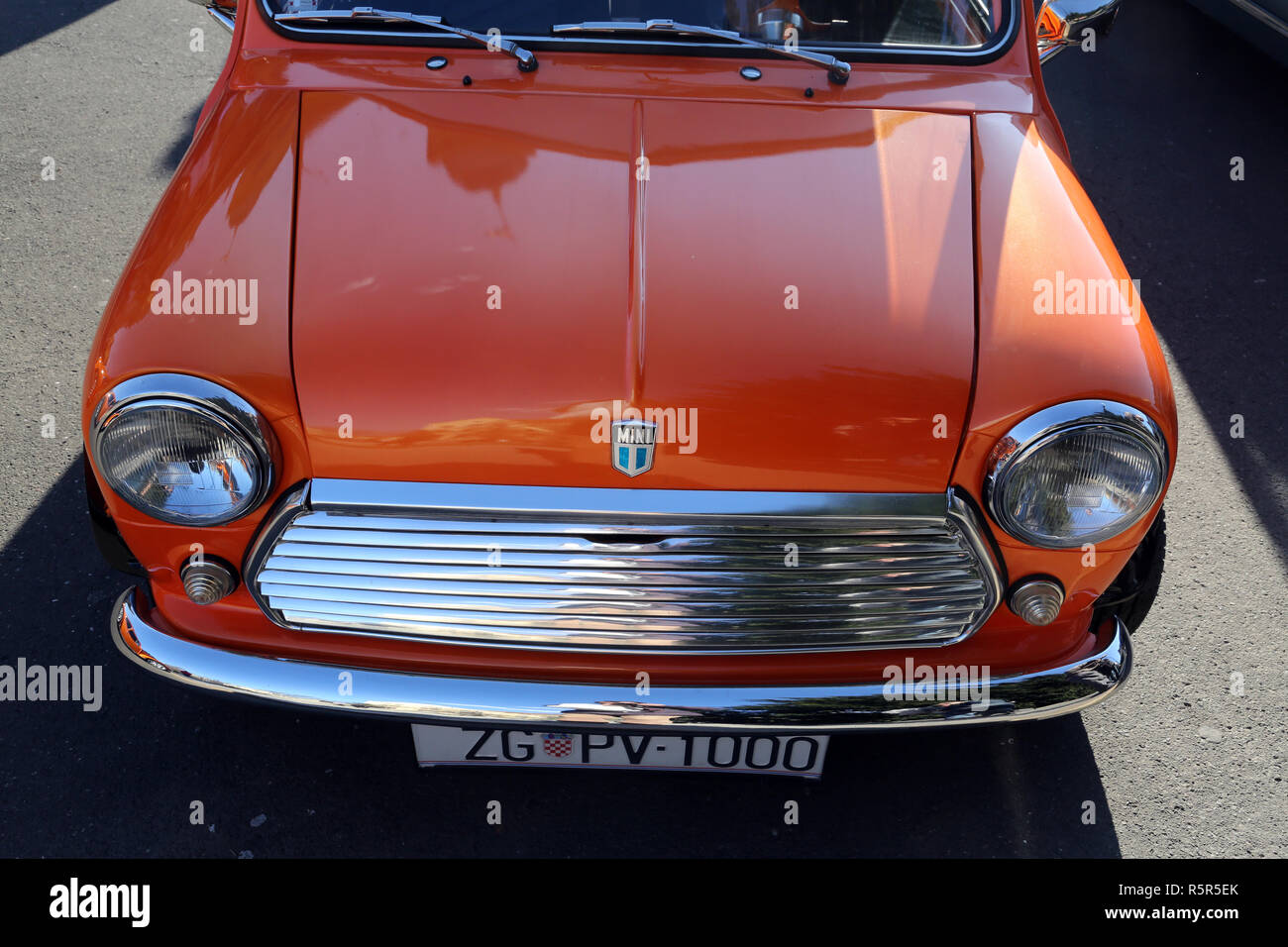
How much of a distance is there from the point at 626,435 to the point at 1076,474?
2.53 feet

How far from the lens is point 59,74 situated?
16.9 feet

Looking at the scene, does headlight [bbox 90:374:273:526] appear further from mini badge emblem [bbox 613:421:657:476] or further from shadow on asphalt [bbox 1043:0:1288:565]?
shadow on asphalt [bbox 1043:0:1288:565]

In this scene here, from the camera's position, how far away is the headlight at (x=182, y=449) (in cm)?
179

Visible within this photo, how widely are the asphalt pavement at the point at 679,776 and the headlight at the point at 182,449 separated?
0.39 m

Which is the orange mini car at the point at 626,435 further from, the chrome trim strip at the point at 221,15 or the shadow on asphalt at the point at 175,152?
the shadow on asphalt at the point at 175,152

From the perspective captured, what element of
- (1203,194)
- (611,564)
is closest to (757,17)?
(611,564)

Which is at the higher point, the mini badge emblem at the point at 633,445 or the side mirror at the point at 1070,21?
the side mirror at the point at 1070,21

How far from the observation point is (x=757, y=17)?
2.37 meters

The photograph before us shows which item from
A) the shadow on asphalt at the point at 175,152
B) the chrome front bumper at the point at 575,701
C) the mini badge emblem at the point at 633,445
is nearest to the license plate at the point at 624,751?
the chrome front bumper at the point at 575,701

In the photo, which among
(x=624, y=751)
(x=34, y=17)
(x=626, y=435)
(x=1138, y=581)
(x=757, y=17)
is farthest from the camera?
(x=34, y=17)

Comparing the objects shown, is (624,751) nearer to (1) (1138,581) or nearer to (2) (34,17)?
(1) (1138,581)

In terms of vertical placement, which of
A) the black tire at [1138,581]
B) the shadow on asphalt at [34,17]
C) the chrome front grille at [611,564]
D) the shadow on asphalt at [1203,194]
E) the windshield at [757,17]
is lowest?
the shadow on asphalt at [1203,194]

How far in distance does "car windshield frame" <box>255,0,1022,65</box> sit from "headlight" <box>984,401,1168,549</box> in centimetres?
99

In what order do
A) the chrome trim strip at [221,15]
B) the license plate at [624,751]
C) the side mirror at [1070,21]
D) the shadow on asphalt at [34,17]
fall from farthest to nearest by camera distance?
1. the shadow on asphalt at [34,17]
2. the chrome trim strip at [221,15]
3. the side mirror at [1070,21]
4. the license plate at [624,751]
